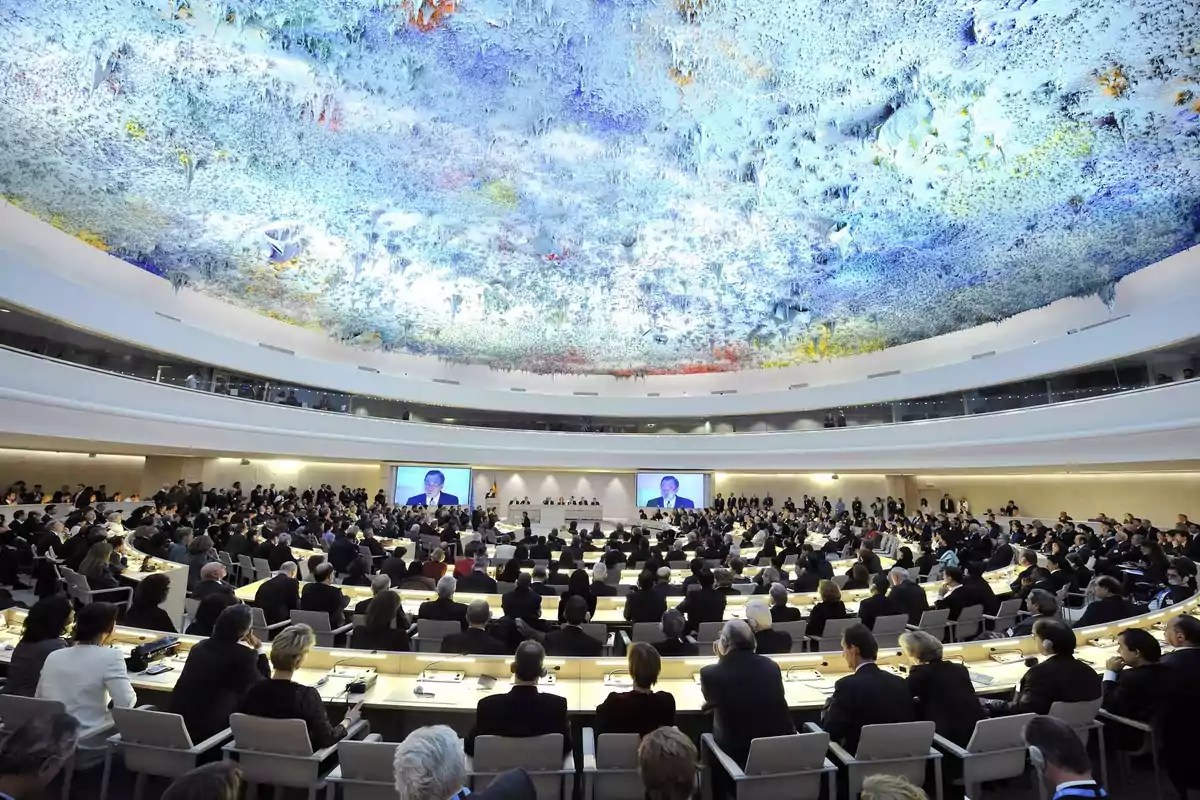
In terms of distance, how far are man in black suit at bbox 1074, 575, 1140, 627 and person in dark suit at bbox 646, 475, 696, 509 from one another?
21.7 meters

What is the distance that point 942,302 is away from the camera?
722 inches

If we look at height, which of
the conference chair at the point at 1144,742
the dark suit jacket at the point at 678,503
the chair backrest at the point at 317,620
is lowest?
the conference chair at the point at 1144,742

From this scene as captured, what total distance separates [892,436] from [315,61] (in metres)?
21.4

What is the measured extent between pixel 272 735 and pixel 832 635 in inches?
228

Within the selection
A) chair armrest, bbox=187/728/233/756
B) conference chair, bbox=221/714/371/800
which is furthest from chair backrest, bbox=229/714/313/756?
chair armrest, bbox=187/728/233/756

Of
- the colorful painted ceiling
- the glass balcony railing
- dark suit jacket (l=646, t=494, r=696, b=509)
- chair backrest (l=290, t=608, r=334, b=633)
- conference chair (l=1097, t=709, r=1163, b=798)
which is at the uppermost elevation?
the colorful painted ceiling

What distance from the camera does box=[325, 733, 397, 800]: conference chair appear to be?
3162mm

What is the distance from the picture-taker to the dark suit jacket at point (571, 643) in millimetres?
5727

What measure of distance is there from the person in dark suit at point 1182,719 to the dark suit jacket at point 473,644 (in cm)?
493

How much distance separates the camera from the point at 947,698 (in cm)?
393

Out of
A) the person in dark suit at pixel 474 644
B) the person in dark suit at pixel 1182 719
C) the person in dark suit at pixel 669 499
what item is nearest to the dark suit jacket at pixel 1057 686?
the person in dark suit at pixel 1182 719

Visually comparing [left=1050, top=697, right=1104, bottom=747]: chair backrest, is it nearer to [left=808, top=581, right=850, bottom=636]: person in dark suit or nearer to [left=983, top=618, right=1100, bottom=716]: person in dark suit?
[left=983, top=618, right=1100, bottom=716]: person in dark suit

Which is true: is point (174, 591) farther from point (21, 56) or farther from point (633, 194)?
point (633, 194)

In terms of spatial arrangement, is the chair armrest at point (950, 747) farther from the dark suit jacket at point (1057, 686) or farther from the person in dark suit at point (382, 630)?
the person in dark suit at point (382, 630)
